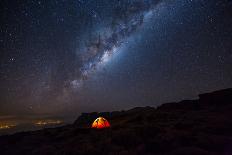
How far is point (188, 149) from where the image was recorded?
48.3 ft

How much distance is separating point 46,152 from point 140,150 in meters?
8.12

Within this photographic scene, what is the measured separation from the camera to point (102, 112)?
7906 centimetres

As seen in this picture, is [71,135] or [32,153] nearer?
[32,153]

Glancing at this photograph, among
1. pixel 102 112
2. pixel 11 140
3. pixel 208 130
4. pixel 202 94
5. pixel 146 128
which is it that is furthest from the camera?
pixel 102 112

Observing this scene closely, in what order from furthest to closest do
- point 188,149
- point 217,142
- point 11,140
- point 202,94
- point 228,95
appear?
point 202,94 < point 228,95 < point 11,140 < point 217,142 < point 188,149

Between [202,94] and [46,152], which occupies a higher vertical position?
[202,94]

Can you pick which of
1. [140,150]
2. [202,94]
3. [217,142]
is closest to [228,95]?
[202,94]

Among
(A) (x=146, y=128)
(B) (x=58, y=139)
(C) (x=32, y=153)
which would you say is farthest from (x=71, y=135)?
(A) (x=146, y=128)

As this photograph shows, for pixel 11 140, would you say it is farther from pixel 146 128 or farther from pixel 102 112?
pixel 102 112

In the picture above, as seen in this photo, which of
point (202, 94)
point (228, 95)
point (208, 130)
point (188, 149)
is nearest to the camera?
point (188, 149)

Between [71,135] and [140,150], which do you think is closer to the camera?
[140,150]

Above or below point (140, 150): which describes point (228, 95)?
above

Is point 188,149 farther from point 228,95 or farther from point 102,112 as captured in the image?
point 102,112

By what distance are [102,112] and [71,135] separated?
51.7m
